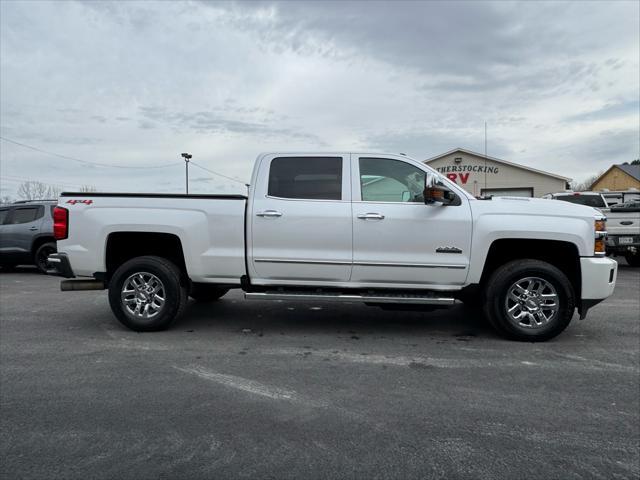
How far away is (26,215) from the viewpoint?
1143 cm

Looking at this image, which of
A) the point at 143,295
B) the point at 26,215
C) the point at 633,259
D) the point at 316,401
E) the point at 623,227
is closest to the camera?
the point at 316,401

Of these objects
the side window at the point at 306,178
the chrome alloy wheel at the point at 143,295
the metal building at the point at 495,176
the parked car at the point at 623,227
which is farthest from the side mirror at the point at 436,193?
the metal building at the point at 495,176

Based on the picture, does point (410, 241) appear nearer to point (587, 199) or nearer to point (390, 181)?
point (390, 181)

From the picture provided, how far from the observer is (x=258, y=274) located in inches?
211

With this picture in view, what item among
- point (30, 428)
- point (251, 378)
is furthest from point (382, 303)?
point (30, 428)

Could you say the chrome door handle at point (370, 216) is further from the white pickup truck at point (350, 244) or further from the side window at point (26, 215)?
the side window at point (26, 215)

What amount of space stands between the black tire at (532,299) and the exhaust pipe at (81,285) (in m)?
4.46

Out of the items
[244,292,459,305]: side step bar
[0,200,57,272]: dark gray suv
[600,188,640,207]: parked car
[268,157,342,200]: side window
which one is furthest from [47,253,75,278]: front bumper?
[600,188,640,207]: parked car

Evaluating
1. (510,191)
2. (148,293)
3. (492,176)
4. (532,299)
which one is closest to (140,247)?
(148,293)

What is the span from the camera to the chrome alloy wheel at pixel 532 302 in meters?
5.05

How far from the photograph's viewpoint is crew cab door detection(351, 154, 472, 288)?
5.11m

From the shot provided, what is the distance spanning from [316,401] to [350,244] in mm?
2041

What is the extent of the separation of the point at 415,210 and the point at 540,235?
4.37 feet

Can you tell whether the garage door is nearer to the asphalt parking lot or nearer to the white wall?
the white wall
